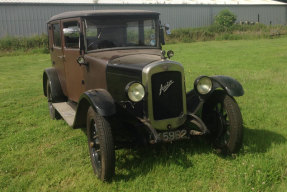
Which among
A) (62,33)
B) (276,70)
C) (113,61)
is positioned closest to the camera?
(113,61)

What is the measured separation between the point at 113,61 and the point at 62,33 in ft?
4.86

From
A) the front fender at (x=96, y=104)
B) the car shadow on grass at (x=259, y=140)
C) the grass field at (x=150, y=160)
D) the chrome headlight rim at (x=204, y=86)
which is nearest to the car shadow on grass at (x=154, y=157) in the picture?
the grass field at (x=150, y=160)

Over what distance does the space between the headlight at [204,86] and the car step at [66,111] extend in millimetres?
1699

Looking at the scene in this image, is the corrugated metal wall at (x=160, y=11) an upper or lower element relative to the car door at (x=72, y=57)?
upper

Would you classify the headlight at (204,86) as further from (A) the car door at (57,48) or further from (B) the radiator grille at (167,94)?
(A) the car door at (57,48)

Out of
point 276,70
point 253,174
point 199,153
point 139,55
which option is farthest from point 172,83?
point 276,70

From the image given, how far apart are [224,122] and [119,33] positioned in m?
1.80

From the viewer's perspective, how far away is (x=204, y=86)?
11.2ft

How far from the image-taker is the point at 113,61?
361cm

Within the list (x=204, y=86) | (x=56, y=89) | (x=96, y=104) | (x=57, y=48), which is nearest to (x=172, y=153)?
(x=204, y=86)

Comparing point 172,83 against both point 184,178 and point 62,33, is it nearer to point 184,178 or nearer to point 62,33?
point 184,178

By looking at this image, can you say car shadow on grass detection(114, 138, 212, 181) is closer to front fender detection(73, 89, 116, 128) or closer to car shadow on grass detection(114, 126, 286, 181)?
car shadow on grass detection(114, 126, 286, 181)

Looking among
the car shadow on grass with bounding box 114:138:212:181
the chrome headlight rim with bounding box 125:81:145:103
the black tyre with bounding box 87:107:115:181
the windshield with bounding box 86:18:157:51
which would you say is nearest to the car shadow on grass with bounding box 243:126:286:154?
the car shadow on grass with bounding box 114:138:212:181

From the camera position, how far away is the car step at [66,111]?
13.6 ft
